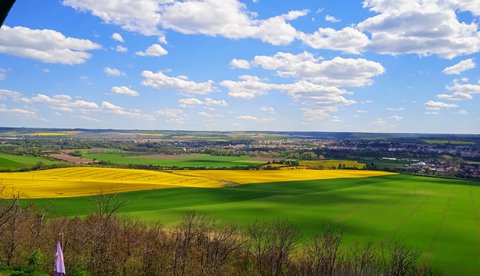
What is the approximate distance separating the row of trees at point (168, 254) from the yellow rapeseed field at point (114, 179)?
2629 cm

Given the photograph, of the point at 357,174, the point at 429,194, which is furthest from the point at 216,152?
the point at 429,194

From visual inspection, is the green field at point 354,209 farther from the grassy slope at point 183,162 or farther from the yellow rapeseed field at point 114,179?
the grassy slope at point 183,162

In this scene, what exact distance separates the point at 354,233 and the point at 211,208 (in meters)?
20.1

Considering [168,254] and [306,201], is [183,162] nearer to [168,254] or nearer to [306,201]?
[306,201]

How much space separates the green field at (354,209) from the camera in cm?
4222

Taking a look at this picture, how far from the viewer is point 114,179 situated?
81.3 meters

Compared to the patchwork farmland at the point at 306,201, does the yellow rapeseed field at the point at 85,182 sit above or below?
above

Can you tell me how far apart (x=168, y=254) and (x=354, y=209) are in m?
33.4

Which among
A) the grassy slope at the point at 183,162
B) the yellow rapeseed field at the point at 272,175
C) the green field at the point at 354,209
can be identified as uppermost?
the grassy slope at the point at 183,162

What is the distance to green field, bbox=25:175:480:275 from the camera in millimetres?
42219

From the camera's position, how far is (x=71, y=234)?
35562 mm

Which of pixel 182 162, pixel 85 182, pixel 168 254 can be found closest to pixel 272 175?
pixel 182 162

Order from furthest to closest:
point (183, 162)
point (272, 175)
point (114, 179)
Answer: point (183, 162)
point (272, 175)
point (114, 179)

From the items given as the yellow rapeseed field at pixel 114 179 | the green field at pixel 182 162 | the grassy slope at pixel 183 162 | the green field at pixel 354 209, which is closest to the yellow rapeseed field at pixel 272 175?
the yellow rapeseed field at pixel 114 179
